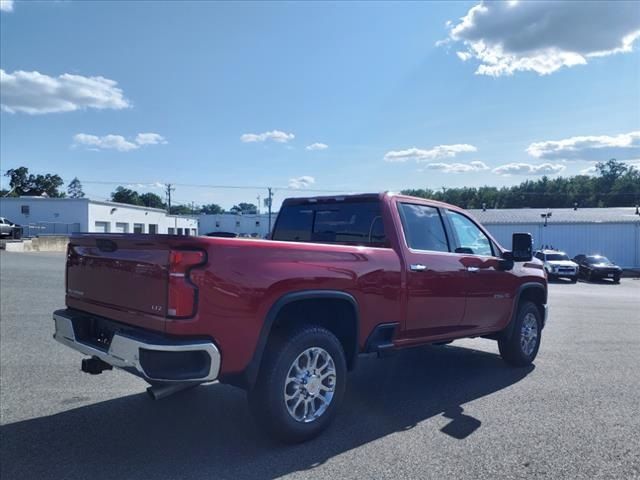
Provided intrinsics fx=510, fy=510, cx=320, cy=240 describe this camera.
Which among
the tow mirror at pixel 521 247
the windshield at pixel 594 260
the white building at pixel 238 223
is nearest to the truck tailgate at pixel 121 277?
the tow mirror at pixel 521 247

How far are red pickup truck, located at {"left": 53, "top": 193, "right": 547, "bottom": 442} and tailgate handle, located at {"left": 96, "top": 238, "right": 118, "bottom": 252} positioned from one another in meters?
0.01

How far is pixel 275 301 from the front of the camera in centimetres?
366

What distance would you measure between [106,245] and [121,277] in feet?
1.13

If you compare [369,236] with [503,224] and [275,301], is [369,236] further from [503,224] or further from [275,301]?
[503,224]

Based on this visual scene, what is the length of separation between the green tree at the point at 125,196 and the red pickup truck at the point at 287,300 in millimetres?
117102

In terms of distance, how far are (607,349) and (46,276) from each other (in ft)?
51.2

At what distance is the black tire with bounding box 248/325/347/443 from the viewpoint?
12.2 ft

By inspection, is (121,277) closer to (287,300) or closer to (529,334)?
(287,300)

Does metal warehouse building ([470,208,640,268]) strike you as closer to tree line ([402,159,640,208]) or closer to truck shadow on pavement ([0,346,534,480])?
truck shadow on pavement ([0,346,534,480])

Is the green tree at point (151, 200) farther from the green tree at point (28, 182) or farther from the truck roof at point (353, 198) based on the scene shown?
Answer: the truck roof at point (353, 198)

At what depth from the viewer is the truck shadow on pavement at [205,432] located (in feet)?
11.8

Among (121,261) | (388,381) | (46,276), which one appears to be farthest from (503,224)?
(121,261)

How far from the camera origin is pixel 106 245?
3.91 metres

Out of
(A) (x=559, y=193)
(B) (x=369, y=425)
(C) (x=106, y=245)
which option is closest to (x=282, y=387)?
(B) (x=369, y=425)
